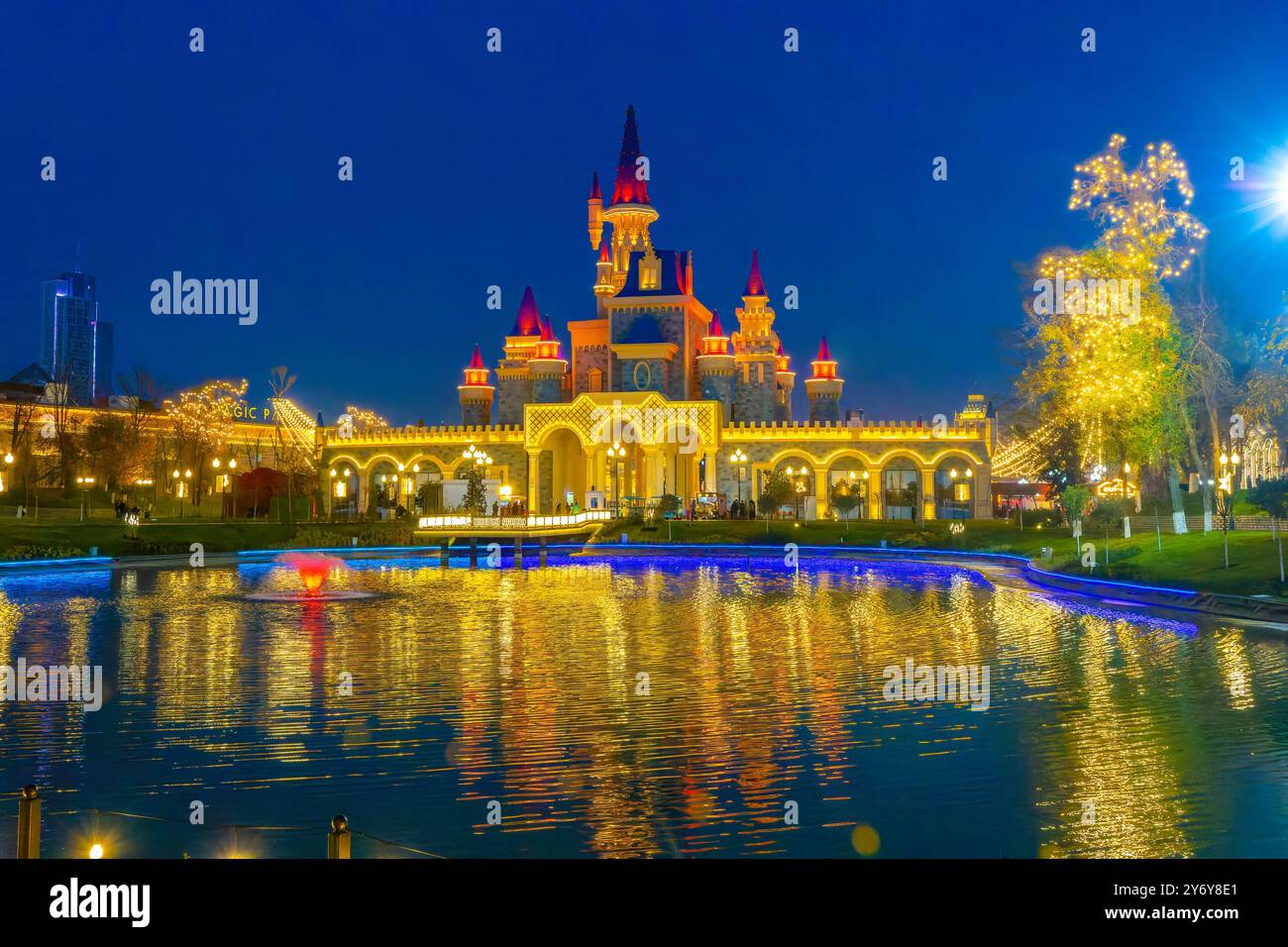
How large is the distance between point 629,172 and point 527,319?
42.1 feet

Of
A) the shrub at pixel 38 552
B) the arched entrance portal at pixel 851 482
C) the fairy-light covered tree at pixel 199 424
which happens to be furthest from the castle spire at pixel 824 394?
the shrub at pixel 38 552

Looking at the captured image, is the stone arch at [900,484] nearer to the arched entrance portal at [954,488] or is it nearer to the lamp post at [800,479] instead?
the arched entrance portal at [954,488]

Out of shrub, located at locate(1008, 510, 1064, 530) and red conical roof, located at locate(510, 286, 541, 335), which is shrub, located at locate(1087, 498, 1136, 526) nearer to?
shrub, located at locate(1008, 510, 1064, 530)

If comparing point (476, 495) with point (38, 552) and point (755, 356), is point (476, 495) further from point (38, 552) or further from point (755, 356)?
point (755, 356)

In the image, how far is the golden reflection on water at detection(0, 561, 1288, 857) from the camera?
711 cm

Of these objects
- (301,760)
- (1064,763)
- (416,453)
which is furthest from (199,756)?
(416,453)

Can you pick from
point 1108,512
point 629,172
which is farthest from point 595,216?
point 1108,512

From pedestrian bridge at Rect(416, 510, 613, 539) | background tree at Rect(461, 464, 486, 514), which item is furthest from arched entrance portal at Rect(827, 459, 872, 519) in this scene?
background tree at Rect(461, 464, 486, 514)

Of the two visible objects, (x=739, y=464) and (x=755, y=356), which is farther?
(x=755, y=356)

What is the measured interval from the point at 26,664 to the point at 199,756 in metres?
6.27

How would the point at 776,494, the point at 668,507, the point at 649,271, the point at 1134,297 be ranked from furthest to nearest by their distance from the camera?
the point at 649,271, the point at 776,494, the point at 668,507, the point at 1134,297

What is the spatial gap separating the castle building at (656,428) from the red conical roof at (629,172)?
0.10 metres

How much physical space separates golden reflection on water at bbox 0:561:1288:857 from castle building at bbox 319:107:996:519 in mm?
39968

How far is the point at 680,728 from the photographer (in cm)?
1016
